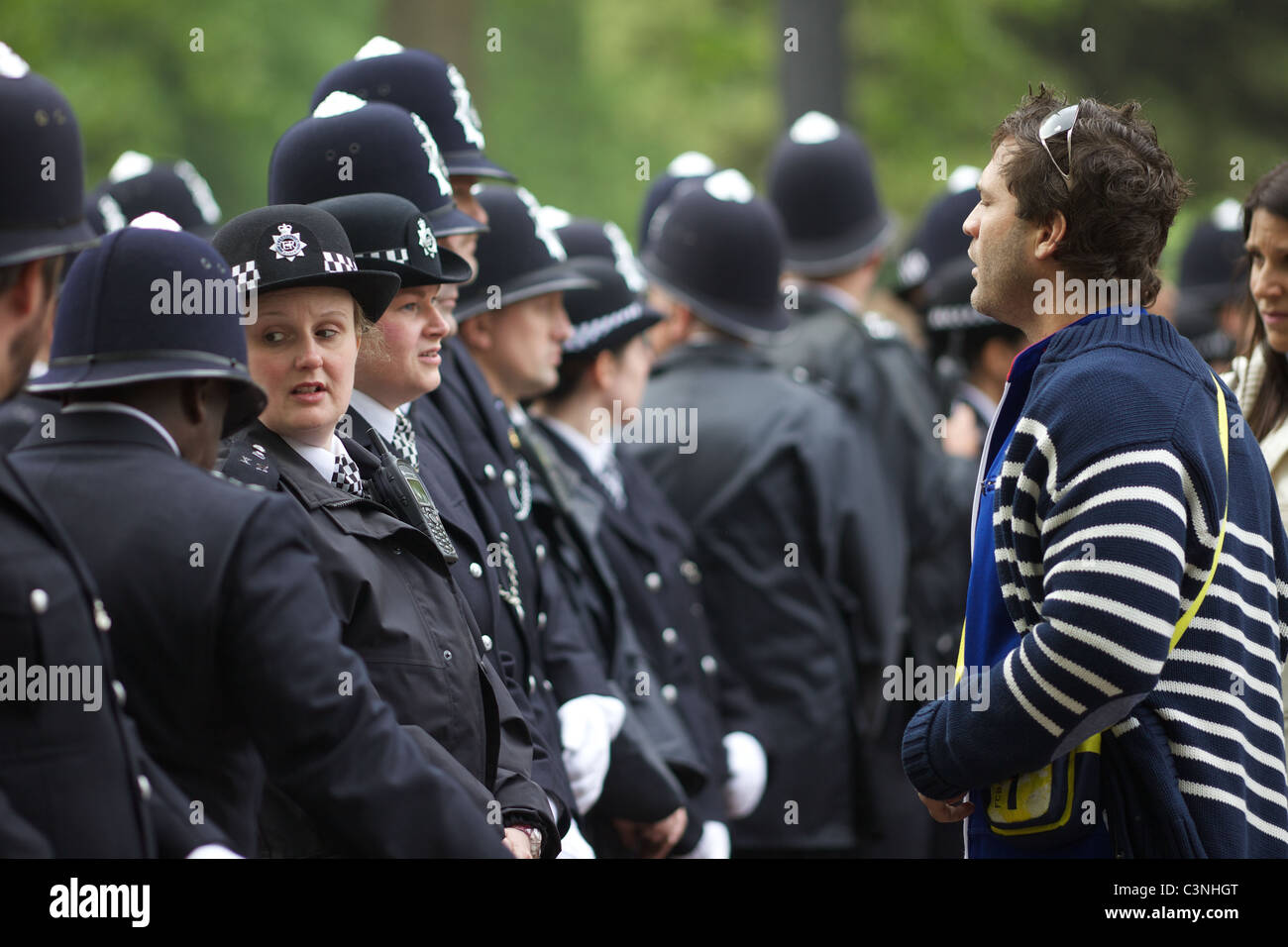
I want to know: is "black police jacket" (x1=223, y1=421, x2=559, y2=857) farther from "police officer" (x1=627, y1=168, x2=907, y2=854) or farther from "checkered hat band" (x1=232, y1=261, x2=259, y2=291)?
"police officer" (x1=627, y1=168, x2=907, y2=854)

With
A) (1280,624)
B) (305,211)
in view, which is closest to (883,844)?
(1280,624)

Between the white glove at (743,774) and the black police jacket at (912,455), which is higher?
the black police jacket at (912,455)

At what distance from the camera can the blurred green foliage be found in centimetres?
1516

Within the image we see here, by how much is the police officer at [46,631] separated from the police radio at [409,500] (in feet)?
3.25

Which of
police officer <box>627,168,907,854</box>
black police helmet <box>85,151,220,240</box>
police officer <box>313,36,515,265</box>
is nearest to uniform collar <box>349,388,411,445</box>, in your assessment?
police officer <box>313,36,515,265</box>

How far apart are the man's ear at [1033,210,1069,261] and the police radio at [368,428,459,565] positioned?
1354 mm

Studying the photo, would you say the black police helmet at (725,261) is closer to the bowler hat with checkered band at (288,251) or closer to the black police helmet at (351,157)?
the black police helmet at (351,157)

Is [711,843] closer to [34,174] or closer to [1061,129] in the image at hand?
[1061,129]

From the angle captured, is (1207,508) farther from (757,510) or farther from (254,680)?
(757,510)


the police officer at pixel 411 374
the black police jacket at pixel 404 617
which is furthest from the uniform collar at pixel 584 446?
the black police jacket at pixel 404 617

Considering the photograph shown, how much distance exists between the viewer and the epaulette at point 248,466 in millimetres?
3197

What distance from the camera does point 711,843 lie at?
17.7ft

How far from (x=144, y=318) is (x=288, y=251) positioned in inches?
26.8

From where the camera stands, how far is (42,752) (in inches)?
95.7
